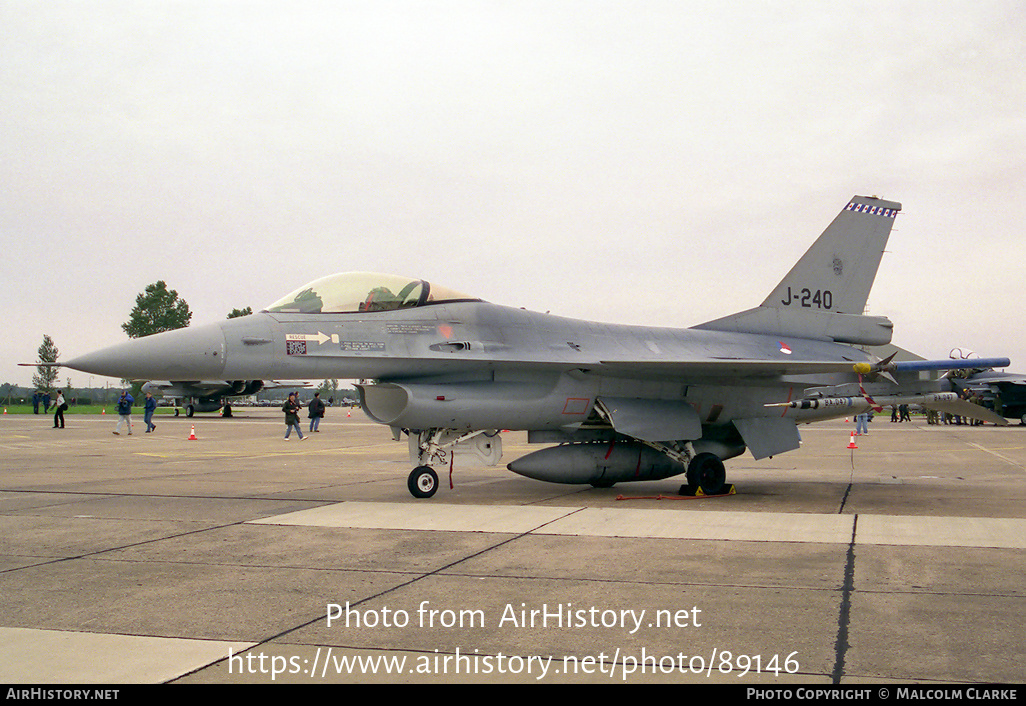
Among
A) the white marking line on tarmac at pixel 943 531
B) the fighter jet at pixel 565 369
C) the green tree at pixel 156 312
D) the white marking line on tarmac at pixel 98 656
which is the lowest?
the white marking line on tarmac at pixel 943 531

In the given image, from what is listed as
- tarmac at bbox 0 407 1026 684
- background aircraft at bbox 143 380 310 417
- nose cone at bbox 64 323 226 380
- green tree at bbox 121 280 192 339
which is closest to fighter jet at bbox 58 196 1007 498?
nose cone at bbox 64 323 226 380

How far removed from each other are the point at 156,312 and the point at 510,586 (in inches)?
3625

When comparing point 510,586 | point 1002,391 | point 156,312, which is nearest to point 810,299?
point 510,586

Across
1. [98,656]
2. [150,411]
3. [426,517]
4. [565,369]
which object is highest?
[565,369]

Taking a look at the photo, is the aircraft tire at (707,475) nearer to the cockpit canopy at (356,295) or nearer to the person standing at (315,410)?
the cockpit canopy at (356,295)

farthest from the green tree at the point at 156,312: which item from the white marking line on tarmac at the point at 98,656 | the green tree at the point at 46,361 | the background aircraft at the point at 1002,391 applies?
the white marking line on tarmac at the point at 98,656

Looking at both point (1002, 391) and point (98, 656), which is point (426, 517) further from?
point (1002, 391)

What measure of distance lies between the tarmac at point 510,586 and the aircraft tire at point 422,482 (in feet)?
0.57

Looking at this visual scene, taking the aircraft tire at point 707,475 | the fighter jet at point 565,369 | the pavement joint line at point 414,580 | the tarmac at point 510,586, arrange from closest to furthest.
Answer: the tarmac at point 510,586 → the pavement joint line at point 414,580 → the fighter jet at point 565,369 → the aircraft tire at point 707,475

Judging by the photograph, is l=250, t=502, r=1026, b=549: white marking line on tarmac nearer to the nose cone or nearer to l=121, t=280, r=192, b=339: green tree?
the nose cone

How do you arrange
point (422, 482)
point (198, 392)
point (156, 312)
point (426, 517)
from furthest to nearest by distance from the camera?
point (156, 312) → point (198, 392) → point (422, 482) → point (426, 517)

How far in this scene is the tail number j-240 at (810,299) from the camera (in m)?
13.1

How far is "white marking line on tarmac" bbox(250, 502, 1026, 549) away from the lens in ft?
23.7

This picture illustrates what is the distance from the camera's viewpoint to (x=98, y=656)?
3857mm
